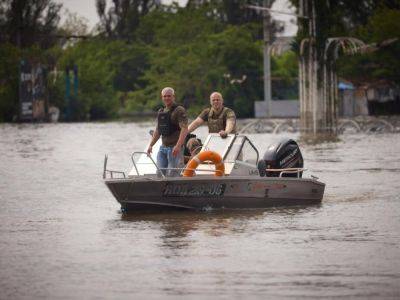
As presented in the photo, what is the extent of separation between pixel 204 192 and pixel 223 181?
0.36m

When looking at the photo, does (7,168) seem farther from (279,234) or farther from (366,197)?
(279,234)

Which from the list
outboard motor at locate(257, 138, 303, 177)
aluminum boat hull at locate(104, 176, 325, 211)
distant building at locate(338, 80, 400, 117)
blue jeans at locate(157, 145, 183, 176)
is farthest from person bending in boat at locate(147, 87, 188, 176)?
distant building at locate(338, 80, 400, 117)

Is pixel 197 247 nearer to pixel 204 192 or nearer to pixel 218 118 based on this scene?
pixel 204 192

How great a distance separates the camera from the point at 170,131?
2120cm

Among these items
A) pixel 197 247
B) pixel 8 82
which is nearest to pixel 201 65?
pixel 8 82

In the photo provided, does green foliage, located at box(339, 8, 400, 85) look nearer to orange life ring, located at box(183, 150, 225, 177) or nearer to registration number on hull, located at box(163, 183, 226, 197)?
registration number on hull, located at box(163, 183, 226, 197)

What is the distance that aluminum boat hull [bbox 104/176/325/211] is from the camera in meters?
20.4

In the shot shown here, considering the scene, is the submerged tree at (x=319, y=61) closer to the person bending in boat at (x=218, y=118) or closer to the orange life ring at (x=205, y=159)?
the person bending in boat at (x=218, y=118)

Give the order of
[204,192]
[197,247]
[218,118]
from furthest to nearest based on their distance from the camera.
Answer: [218,118]
[204,192]
[197,247]

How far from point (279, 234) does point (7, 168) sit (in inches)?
737

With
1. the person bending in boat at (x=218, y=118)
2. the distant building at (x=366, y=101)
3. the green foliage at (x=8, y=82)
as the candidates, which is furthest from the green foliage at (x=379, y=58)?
the person bending in boat at (x=218, y=118)

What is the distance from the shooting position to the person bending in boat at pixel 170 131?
21.0m

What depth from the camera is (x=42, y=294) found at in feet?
43.9

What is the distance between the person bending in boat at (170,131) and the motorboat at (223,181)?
0.45 feet
